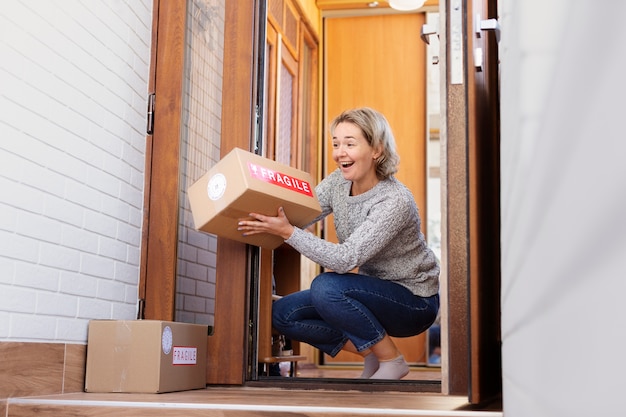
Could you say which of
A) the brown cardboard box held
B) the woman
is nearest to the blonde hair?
the woman

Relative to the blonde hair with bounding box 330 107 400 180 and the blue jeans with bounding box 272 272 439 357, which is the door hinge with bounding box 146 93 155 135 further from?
the blue jeans with bounding box 272 272 439 357

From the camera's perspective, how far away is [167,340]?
7.39ft

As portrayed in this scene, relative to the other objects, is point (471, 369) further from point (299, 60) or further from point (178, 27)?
point (299, 60)

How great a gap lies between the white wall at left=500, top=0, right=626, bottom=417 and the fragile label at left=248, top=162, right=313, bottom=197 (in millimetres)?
1976

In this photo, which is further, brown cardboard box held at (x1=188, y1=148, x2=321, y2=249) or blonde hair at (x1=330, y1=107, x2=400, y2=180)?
blonde hair at (x1=330, y1=107, x2=400, y2=180)

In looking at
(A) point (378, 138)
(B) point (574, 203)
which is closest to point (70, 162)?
(A) point (378, 138)

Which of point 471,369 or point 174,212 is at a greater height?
point 174,212

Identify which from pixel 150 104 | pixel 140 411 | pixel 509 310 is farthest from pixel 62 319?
pixel 509 310

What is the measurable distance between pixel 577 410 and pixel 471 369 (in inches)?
62.0

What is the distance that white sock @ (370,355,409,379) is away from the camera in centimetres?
266

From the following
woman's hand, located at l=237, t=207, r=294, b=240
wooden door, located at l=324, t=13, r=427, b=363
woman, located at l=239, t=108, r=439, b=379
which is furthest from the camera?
wooden door, located at l=324, t=13, r=427, b=363

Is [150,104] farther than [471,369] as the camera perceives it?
Yes

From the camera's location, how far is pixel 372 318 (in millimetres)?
2619

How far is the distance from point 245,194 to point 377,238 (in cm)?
51
